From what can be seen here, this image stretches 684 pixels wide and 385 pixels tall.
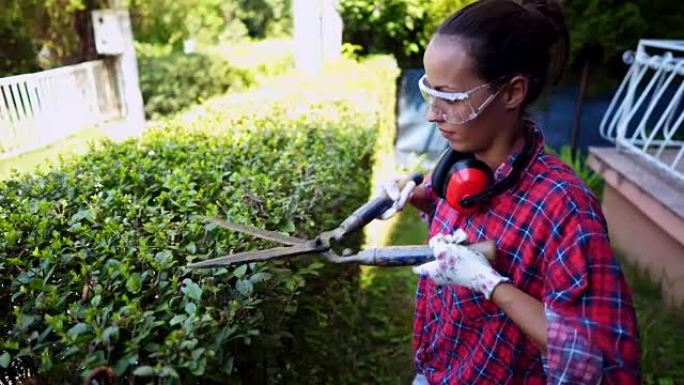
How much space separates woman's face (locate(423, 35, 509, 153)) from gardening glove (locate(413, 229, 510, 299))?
282mm

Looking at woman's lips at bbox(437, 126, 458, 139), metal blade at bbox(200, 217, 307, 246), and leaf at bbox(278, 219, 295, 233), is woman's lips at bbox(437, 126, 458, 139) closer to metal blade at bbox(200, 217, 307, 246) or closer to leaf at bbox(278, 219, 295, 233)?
metal blade at bbox(200, 217, 307, 246)

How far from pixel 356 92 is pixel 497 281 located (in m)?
3.86

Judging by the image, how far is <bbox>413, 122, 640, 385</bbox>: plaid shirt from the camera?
1.22m

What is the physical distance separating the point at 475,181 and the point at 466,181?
0.9 inches

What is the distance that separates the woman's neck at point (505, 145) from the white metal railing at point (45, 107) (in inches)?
75.9

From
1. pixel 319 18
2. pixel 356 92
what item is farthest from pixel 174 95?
pixel 356 92

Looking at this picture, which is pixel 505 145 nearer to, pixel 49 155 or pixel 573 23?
pixel 49 155

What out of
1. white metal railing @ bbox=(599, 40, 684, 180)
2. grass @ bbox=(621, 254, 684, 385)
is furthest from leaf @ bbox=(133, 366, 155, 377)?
white metal railing @ bbox=(599, 40, 684, 180)

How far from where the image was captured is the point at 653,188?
151 inches

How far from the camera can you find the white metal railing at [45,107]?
2.30m

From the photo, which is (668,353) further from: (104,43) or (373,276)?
(104,43)

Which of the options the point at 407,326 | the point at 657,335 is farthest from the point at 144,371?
the point at 657,335

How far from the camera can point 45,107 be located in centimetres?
255

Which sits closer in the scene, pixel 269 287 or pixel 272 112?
pixel 269 287
